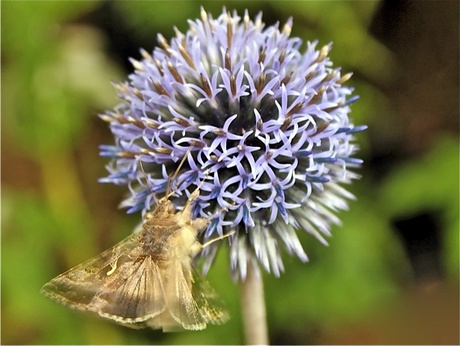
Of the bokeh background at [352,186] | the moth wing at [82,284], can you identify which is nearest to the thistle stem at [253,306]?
the moth wing at [82,284]

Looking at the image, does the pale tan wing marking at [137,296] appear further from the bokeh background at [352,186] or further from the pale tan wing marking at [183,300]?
the bokeh background at [352,186]

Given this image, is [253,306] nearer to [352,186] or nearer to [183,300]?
[183,300]

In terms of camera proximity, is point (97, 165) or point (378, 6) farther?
point (97, 165)

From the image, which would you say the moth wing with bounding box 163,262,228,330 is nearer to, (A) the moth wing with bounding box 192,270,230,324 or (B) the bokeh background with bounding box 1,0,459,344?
(A) the moth wing with bounding box 192,270,230,324

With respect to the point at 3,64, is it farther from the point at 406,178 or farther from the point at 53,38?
the point at 406,178

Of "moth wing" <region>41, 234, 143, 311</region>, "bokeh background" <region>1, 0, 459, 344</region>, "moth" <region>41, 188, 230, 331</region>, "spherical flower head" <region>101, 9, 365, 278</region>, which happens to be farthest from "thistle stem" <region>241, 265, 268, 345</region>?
"bokeh background" <region>1, 0, 459, 344</region>

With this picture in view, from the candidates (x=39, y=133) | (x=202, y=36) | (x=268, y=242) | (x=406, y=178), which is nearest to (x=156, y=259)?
(x=268, y=242)
